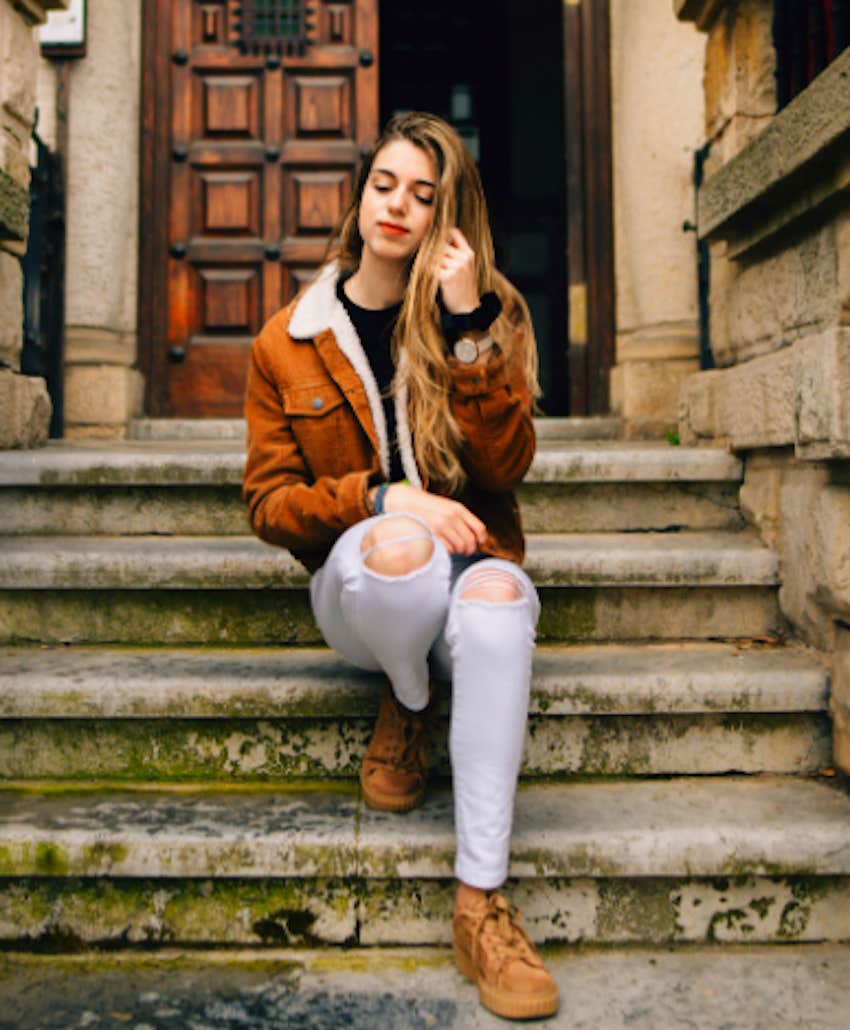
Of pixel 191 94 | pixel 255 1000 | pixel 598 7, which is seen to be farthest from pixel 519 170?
pixel 255 1000

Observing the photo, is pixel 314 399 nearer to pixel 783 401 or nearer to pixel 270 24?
pixel 783 401

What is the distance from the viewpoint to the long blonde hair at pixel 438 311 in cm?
184

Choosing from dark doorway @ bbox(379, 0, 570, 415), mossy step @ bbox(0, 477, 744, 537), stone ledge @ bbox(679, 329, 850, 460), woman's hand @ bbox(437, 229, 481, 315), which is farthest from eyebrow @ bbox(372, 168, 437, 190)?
dark doorway @ bbox(379, 0, 570, 415)

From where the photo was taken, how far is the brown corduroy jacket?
1834 mm

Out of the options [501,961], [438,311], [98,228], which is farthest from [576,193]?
[501,961]

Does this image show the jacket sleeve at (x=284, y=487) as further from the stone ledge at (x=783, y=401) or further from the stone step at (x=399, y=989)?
the stone ledge at (x=783, y=401)

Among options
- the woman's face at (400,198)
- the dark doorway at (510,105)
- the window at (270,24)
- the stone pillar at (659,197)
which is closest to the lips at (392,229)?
the woman's face at (400,198)

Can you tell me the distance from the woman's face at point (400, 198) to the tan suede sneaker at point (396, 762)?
0.95 meters

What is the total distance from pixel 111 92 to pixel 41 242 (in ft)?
3.11

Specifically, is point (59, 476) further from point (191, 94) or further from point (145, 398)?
point (191, 94)

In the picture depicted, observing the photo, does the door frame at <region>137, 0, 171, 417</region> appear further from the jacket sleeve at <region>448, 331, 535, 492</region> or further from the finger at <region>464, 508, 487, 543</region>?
the finger at <region>464, 508, 487, 543</region>

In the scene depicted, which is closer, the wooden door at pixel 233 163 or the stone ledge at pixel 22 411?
the stone ledge at pixel 22 411

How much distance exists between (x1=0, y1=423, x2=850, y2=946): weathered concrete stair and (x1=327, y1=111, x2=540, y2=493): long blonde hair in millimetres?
636

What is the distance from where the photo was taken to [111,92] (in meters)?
4.73
